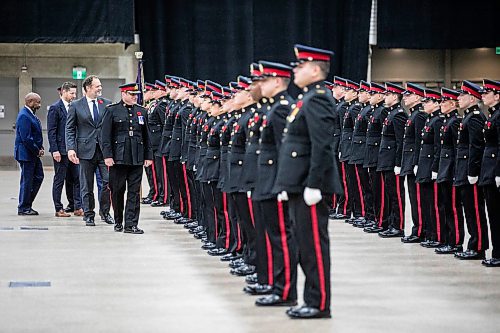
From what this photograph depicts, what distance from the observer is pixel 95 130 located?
11.2m

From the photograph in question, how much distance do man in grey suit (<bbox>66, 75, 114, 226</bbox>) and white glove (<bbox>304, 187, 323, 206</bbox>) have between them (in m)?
5.50

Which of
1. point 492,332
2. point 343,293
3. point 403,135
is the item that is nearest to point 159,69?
point 403,135

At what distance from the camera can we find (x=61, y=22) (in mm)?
18969

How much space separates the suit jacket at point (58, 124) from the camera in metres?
11.8

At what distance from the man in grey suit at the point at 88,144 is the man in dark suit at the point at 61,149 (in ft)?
1.86

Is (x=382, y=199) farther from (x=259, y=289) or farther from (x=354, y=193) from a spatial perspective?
(x=259, y=289)

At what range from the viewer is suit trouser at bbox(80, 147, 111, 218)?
11.1m

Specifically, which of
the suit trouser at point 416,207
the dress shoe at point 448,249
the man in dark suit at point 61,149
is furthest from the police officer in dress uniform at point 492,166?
the man in dark suit at point 61,149

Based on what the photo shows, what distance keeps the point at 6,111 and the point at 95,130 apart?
32.9ft

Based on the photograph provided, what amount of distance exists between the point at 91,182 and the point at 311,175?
5.69 meters

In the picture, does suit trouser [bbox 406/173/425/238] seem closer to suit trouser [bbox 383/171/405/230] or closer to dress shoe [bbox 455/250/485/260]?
suit trouser [bbox 383/171/405/230]

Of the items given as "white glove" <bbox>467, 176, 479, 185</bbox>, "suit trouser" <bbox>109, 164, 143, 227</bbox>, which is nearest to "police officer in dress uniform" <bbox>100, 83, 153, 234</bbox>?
"suit trouser" <bbox>109, 164, 143, 227</bbox>

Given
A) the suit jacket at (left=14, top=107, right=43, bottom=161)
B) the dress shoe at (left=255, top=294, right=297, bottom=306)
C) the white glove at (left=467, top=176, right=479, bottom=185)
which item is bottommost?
the dress shoe at (left=255, top=294, right=297, bottom=306)

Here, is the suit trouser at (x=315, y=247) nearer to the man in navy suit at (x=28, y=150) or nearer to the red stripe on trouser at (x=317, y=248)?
the red stripe on trouser at (x=317, y=248)
